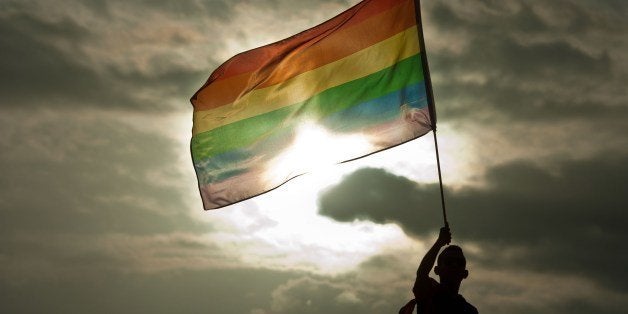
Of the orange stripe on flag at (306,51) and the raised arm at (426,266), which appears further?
the orange stripe on flag at (306,51)

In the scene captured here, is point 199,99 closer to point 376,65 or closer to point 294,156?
point 294,156

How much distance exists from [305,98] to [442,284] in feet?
20.5

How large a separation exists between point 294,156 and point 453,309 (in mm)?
5655

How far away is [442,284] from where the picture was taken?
30.7 feet

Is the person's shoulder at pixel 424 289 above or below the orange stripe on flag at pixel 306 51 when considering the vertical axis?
below

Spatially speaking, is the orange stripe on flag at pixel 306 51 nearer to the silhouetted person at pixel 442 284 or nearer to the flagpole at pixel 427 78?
the flagpole at pixel 427 78

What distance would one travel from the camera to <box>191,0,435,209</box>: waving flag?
14047 mm

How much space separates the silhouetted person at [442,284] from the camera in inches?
362

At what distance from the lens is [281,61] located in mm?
14898

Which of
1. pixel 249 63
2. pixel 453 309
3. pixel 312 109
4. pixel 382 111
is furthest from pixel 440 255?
pixel 249 63

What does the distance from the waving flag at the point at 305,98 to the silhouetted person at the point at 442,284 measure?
4481 millimetres

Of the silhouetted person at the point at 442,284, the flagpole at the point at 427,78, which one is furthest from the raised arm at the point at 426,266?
the flagpole at the point at 427,78

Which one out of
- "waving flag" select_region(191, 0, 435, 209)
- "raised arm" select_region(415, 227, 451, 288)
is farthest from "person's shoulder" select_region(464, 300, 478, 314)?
"waving flag" select_region(191, 0, 435, 209)

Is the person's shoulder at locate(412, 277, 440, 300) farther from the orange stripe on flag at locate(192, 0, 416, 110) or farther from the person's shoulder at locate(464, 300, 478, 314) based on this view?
the orange stripe on flag at locate(192, 0, 416, 110)
